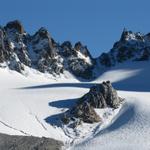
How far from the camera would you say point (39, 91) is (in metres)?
92.4

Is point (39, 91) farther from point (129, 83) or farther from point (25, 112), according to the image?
point (129, 83)

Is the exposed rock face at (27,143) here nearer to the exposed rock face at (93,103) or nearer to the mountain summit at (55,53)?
the exposed rock face at (93,103)

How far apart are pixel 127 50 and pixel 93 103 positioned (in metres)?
59.5

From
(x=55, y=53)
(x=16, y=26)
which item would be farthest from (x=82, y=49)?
(x=16, y=26)

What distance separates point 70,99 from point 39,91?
23.6ft

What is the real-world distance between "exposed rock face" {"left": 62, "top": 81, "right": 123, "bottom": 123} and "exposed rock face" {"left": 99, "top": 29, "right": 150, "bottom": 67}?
176 ft

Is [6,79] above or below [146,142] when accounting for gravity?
above

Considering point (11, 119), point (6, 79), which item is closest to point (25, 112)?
point (11, 119)

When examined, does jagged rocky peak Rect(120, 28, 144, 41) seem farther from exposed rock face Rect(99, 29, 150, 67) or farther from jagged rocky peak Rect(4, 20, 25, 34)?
jagged rocky peak Rect(4, 20, 25, 34)

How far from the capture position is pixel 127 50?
141500mm

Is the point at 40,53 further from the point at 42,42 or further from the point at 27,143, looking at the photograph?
the point at 27,143

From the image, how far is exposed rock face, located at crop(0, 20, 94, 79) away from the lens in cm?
11856

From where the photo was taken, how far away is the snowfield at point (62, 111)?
70375mm

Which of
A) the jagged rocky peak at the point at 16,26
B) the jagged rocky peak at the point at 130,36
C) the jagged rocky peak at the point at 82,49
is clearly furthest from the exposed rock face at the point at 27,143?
the jagged rocky peak at the point at 130,36
